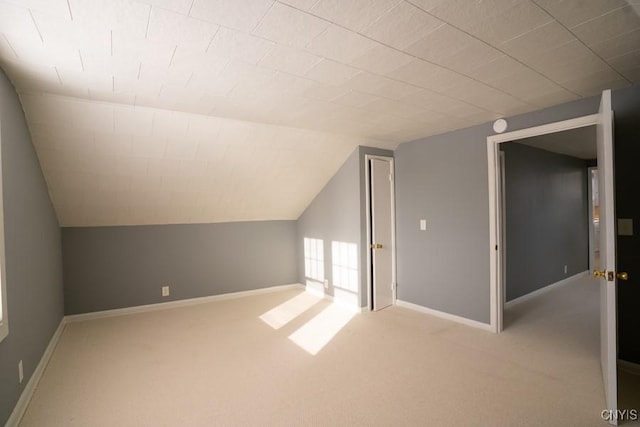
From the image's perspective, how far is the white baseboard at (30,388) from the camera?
1.90m

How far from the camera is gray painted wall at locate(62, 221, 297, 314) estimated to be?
12.5 ft

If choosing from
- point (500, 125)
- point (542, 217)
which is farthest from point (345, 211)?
point (542, 217)

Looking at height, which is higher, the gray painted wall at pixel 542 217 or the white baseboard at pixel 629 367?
the gray painted wall at pixel 542 217

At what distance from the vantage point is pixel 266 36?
1638 mm

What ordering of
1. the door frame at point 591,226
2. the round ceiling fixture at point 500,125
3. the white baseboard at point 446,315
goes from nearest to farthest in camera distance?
the round ceiling fixture at point 500,125
the white baseboard at point 446,315
the door frame at point 591,226

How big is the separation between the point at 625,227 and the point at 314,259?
3.52 metres

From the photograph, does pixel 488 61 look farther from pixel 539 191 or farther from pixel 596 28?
pixel 539 191

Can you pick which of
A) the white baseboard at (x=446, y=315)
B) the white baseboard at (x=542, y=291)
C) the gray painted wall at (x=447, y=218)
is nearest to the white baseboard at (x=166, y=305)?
the white baseboard at (x=446, y=315)

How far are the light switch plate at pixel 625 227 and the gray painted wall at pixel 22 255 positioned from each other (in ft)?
14.2

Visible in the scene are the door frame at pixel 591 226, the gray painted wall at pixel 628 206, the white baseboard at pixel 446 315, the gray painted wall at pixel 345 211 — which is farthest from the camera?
the door frame at pixel 591 226

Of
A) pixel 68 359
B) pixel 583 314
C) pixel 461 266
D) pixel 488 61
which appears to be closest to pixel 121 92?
pixel 68 359

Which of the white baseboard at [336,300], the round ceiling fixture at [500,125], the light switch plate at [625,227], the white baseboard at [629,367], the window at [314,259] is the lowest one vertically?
the white baseboard at [629,367]

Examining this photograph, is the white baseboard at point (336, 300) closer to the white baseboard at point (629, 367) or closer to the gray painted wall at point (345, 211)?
the gray painted wall at point (345, 211)

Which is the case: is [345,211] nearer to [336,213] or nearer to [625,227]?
[336,213]
